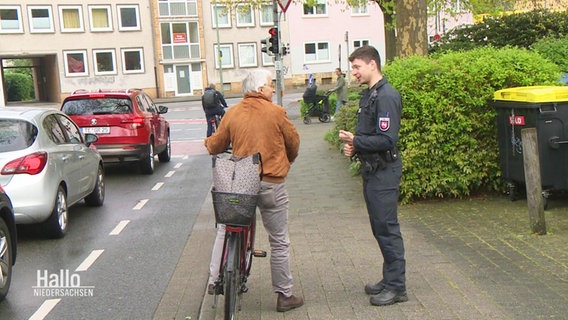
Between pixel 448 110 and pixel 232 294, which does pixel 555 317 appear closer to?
pixel 232 294

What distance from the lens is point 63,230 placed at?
760cm

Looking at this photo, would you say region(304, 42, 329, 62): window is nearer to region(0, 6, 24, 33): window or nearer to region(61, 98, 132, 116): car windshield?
region(0, 6, 24, 33): window

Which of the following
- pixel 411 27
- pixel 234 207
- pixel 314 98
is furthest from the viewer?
pixel 314 98

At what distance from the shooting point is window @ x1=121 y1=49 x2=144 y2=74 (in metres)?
48.4

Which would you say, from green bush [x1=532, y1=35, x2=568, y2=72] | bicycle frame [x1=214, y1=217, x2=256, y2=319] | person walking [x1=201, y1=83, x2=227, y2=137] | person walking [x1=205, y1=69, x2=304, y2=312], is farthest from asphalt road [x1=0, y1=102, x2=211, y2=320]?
green bush [x1=532, y1=35, x2=568, y2=72]

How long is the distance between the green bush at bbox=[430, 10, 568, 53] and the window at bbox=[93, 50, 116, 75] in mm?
34491

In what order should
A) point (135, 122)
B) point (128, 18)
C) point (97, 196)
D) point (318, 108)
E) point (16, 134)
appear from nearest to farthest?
point (16, 134)
point (97, 196)
point (135, 122)
point (318, 108)
point (128, 18)

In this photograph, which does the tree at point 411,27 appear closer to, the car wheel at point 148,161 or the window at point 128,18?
the car wheel at point 148,161

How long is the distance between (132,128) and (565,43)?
936cm

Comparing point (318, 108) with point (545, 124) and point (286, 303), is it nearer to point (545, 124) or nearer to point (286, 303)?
point (545, 124)

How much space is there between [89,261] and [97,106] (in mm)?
6497

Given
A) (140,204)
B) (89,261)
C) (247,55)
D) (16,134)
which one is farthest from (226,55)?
(89,261)

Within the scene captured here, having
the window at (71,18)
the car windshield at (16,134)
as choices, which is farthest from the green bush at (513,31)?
the window at (71,18)

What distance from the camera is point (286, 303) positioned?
4523 millimetres
